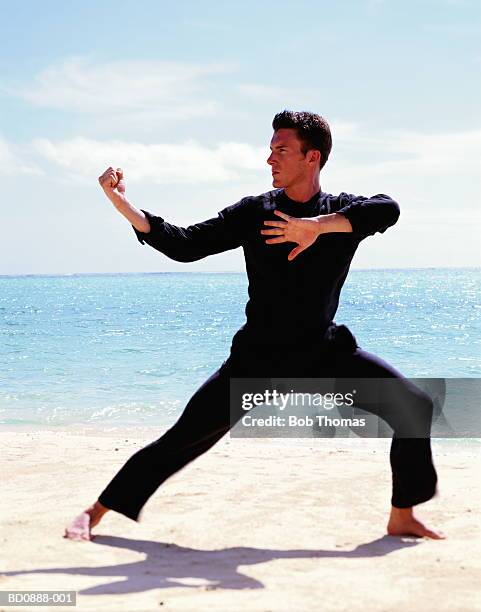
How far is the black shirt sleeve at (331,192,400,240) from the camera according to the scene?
14.5ft

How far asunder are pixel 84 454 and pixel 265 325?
4.00 m

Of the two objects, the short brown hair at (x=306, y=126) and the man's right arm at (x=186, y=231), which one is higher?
the short brown hair at (x=306, y=126)

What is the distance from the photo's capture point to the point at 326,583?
389 cm

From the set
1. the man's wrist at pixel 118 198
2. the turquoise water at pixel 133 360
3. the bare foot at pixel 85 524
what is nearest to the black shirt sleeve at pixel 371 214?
the man's wrist at pixel 118 198

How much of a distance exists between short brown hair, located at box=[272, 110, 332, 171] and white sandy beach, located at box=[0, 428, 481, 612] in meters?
1.96

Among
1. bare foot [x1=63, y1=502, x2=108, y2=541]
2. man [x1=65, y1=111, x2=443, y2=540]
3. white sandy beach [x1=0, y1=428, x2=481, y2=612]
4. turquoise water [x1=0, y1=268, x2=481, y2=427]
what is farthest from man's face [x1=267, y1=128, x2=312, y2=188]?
turquoise water [x1=0, y1=268, x2=481, y2=427]

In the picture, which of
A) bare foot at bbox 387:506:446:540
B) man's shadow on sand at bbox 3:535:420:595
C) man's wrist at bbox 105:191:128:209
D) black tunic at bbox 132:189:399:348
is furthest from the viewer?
bare foot at bbox 387:506:446:540

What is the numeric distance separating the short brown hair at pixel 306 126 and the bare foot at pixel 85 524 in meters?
2.27

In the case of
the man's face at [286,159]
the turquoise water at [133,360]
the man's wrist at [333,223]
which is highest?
the man's face at [286,159]

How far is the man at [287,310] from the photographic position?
14.8 feet

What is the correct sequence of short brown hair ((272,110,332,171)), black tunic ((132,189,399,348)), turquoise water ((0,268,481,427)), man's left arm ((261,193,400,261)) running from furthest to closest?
turquoise water ((0,268,481,427))
short brown hair ((272,110,332,171))
black tunic ((132,189,399,348))
man's left arm ((261,193,400,261))

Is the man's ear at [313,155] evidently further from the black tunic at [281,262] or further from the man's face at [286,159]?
the black tunic at [281,262]

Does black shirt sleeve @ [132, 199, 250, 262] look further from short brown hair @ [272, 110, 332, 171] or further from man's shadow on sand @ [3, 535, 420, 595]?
man's shadow on sand @ [3, 535, 420, 595]

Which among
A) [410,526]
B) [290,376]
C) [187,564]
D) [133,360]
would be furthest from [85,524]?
[133,360]
